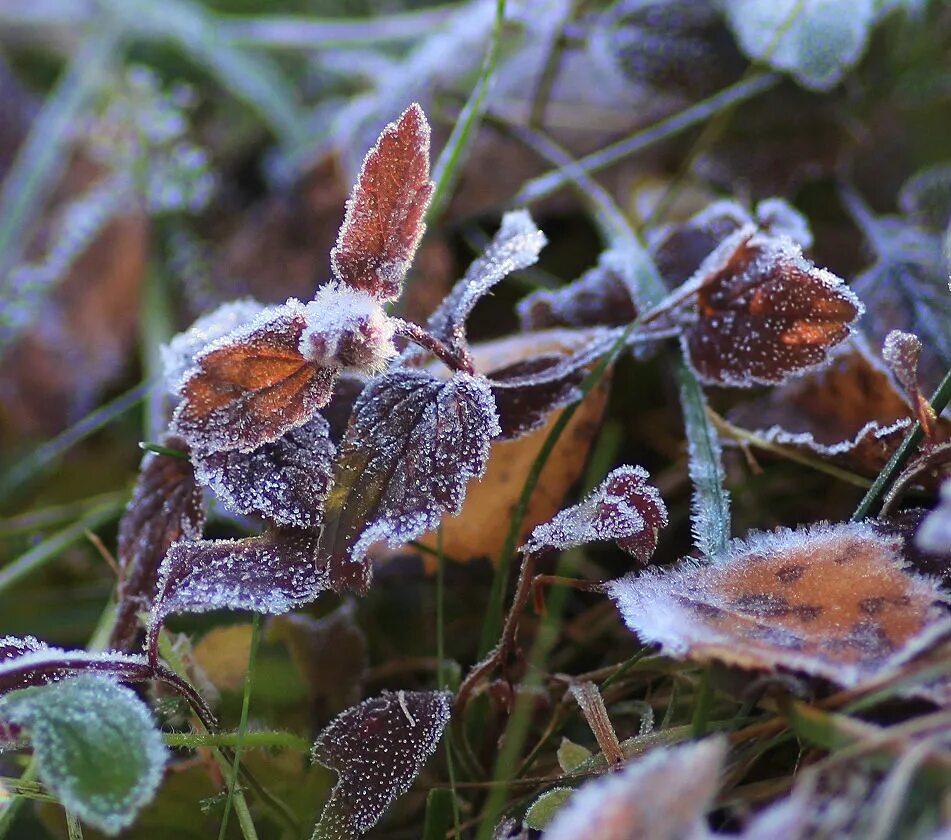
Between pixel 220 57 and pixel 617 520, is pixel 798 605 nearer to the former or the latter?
pixel 617 520

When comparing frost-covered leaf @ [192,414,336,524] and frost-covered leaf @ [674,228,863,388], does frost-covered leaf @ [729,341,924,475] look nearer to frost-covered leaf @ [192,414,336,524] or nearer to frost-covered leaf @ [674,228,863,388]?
frost-covered leaf @ [674,228,863,388]

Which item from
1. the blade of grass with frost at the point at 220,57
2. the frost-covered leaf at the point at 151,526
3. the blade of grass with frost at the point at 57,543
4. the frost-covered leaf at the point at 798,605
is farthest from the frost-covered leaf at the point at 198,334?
the blade of grass with frost at the point at 220,57

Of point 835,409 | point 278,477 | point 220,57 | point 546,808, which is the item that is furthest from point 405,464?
point 220,57

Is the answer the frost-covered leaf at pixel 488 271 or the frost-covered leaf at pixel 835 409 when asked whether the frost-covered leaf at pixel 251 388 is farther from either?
the frost-covered leaf at pixel 835 409

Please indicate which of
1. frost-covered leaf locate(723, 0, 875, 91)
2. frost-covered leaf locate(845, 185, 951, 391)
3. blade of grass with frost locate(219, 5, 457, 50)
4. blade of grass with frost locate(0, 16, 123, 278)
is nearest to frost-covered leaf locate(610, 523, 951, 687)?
frost-covered leaf locate(845, 185, 951, 391)

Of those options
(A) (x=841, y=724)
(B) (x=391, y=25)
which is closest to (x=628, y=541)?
(A) (x=841, y=724)

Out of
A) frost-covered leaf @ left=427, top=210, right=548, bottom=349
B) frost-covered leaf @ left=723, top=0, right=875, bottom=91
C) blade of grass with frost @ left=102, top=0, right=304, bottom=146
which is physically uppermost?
blade of grass with frost @ left=102, top=0, right=304, bottom=146
